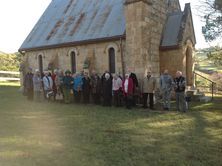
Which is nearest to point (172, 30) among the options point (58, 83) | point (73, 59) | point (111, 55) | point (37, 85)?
point (111, 55)

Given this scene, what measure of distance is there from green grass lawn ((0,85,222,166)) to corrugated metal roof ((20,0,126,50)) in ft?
25.9

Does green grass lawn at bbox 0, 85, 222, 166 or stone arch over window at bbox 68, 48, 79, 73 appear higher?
stone arch over window at bbox 68, 48, 79, 73

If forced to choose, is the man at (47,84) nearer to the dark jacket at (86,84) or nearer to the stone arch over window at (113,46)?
the dark jacket at (86,84)

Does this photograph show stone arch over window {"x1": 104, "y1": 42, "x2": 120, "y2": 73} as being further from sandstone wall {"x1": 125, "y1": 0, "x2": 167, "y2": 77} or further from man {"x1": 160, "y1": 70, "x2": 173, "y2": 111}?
man {"x1": 160, "y1": 70, "x2": 173, "y2": 111}

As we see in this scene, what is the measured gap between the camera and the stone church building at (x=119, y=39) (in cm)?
1744

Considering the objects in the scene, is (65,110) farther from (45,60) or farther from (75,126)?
(45,60)

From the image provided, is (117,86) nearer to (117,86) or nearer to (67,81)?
(117,86)

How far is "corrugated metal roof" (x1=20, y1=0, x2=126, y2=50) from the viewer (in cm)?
2006

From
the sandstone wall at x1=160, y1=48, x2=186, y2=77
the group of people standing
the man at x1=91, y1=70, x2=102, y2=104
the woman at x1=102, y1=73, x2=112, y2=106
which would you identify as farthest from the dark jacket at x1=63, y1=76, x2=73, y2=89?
the sandstone wall at x1=160, y1=48, x2=186, y2=77

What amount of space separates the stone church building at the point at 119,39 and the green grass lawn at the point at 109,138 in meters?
5.40

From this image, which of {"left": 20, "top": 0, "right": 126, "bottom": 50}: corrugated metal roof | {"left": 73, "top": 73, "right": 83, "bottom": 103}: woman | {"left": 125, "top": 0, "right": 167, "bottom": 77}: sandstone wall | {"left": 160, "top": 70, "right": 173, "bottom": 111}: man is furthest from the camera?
A: {"left": 20, "top": 0, "right": 126, "bottom": 50}: corrugated metal roof

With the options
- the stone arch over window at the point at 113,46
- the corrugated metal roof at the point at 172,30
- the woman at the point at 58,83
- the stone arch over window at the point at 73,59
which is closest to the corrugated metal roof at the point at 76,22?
the stone arch over window at the point at 113,46

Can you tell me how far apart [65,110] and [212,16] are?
1257 centimetres

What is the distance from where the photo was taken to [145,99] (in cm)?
1535
